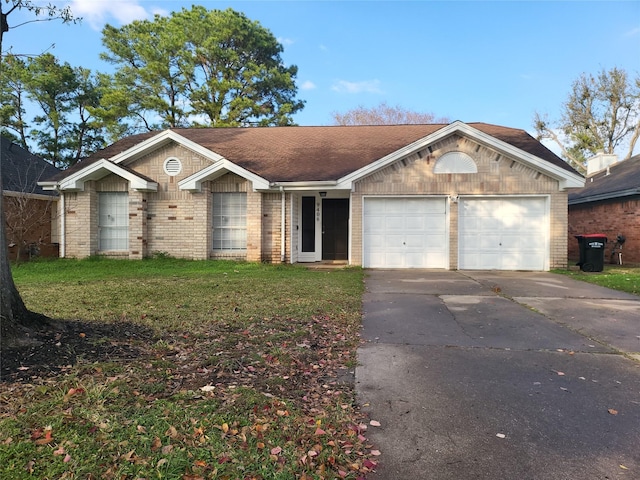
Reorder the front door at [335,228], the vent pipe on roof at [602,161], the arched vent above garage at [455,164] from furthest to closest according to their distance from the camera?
the vent pipe on roof at [602,161], the front door at [335,228], the arched vent above garage at [455,164]

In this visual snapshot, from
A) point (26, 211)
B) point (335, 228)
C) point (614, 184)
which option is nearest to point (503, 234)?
point (335, 228)

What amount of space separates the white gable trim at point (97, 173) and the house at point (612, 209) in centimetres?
1638

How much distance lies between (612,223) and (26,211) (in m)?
20.8

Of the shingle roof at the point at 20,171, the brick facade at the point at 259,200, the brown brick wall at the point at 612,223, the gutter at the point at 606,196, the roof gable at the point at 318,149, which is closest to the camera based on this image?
the roof gable at the point at 318,149

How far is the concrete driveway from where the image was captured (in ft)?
8.14

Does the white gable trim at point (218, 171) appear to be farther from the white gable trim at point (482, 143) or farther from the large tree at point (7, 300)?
the large tree at point (7, 300)

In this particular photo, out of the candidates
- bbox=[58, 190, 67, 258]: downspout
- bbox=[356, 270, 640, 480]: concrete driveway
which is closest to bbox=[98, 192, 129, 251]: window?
bbox=[58, 190, 67, 258]: downspout

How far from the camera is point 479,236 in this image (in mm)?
12344

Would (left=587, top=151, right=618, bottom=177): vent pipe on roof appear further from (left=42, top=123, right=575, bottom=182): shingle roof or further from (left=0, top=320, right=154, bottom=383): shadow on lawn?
(left=0, top=320, right=154, bottom=383): shadow on lawn

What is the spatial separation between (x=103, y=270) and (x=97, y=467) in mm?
10077

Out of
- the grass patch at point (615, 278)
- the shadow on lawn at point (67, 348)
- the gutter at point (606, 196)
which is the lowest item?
the shadow on lawn at point (67, 348)

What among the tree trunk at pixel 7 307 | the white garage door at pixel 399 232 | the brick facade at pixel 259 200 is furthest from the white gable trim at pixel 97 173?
the tree trunk at pixel 7 307

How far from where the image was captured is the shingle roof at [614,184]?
14.8m

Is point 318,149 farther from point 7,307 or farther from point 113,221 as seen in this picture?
point 7,307
